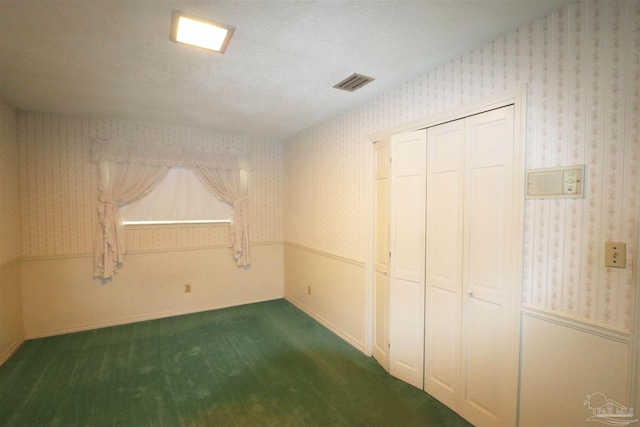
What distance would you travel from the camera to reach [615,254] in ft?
4.67

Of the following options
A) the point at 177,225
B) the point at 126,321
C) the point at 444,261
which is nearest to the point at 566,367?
the point at 444,261

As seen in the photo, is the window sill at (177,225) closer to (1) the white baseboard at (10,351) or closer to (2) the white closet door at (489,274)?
(1) the white baseboard at (10,351)

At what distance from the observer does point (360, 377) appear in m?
2.59

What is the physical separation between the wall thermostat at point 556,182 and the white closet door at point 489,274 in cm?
11

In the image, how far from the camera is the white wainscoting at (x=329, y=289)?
3.18 meters

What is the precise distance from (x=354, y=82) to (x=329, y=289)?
2.40 metres

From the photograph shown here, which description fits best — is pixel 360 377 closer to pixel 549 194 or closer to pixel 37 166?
pixel 549 194

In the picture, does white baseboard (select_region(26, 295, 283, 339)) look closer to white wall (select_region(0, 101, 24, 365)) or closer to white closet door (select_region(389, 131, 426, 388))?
white wall (select_region(0, 101, 24, 365))

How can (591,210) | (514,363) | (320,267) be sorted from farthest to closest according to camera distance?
(320,267), (514,363), (591,210)

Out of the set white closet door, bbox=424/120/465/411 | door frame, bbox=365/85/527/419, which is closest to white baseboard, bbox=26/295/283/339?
white closet door, bbox=424/120/465/411

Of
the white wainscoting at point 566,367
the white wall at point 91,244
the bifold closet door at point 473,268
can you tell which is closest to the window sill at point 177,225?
the white wall at point 91,244

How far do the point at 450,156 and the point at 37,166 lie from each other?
14.4ft

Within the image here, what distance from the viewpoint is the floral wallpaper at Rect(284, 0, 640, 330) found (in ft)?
4.57

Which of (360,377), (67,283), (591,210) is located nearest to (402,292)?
(360,377)
